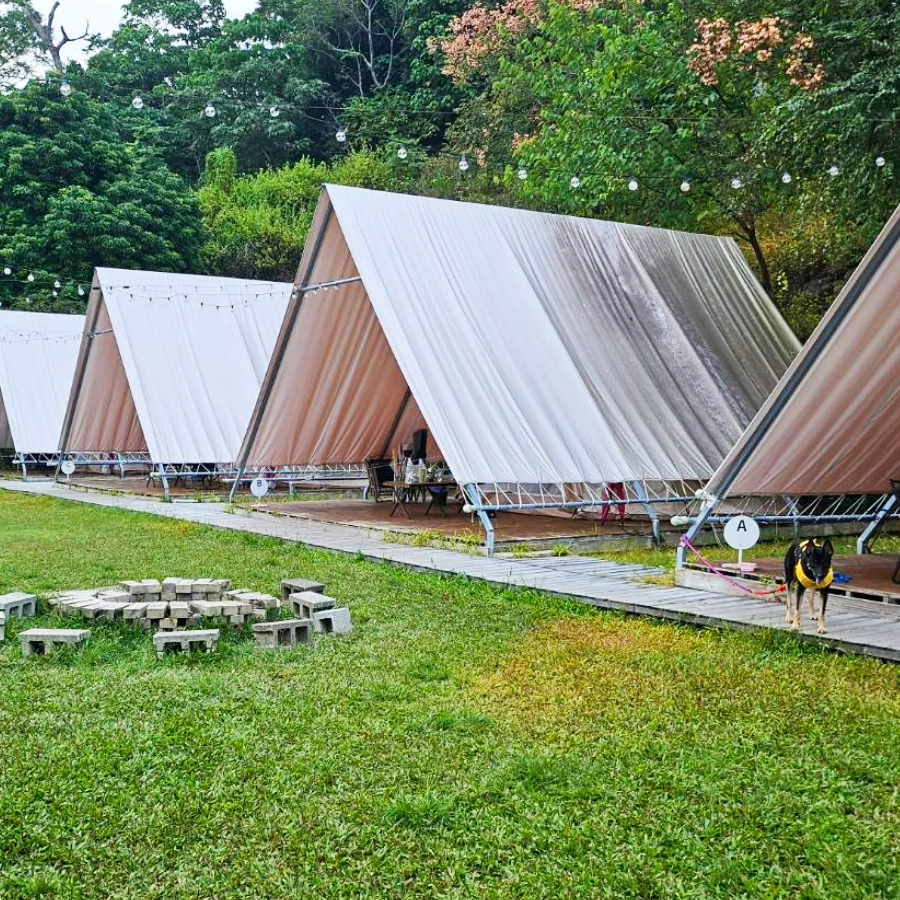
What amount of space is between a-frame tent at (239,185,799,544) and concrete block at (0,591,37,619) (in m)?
3.73

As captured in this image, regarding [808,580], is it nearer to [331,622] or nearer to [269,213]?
[331,622]

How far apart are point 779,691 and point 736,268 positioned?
365 inches

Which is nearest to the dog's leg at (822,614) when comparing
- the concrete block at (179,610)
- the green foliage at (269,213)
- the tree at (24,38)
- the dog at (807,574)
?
the dog at (807,574)

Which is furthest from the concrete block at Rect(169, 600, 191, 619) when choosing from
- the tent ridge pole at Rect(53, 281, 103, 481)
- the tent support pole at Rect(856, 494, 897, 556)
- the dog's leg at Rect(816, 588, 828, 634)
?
the tent ridge pole at Rect(53, 281, 103, 481)

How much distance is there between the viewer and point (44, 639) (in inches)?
197

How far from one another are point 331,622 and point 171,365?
1138 centimetres

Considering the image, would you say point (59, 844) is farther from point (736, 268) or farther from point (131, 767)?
point (736, 268)

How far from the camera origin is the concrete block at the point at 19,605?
559cm

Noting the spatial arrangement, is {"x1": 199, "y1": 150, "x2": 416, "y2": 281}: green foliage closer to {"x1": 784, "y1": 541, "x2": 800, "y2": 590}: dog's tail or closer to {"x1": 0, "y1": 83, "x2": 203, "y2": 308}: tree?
{"x1": 0, "y1": 83, "x2": 203, "y2": 308}: tree

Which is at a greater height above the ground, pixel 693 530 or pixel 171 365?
pixel 171 365

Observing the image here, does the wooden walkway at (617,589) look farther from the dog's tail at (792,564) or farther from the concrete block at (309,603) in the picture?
the concrete block at (309,603)

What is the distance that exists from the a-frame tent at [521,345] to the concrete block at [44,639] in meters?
4.10

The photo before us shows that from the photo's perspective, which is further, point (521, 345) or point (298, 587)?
point (521, 345)

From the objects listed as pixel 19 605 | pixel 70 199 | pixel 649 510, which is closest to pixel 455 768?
pixel 19 605
